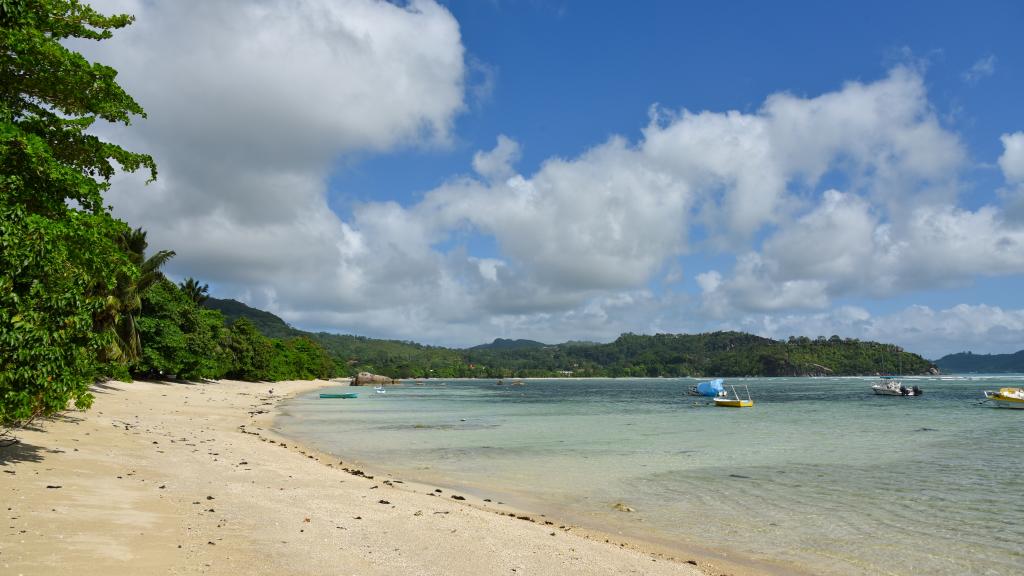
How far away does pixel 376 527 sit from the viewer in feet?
41.1

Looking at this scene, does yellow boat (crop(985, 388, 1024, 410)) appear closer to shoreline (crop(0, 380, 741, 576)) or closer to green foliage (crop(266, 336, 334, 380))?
shoreline (crop(0, 380, 741, 576))

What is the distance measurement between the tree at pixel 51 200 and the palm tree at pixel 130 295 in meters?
40.5

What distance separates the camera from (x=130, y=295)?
5359cm

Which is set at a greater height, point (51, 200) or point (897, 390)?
point (51, 200)

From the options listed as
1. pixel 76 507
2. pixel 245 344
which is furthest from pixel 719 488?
pixel 245 344

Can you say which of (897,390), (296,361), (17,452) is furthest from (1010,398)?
(296,361)

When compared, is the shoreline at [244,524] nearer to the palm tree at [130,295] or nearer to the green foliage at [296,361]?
the palm tree at [130,295]

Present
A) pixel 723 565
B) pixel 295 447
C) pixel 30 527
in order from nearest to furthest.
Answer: pixel 30 527, pixel 723 565, pixel 295 447

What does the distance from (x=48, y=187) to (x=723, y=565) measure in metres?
17.3

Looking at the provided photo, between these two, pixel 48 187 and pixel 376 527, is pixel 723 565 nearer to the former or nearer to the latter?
pixel 376 527

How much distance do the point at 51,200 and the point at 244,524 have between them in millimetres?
8705

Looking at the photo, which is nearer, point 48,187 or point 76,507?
point 76,507

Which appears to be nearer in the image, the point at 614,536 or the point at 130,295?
the point at 614,536

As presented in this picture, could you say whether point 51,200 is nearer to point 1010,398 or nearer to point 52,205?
point 52,205
